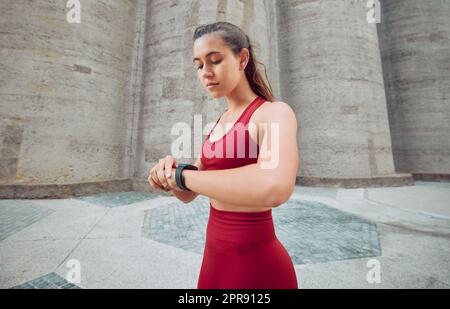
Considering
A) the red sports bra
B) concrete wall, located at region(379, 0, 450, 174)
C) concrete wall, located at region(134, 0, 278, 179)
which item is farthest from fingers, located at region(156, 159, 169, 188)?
concrete wall, located at region(379, 0, 450, 174)

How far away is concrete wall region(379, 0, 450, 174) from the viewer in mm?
10484

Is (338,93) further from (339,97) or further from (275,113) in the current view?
(275,113)

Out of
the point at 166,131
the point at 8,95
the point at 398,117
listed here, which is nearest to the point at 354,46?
the point at 398,117

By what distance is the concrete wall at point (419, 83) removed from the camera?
10.5 metres

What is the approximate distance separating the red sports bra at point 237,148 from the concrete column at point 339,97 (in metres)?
8.18

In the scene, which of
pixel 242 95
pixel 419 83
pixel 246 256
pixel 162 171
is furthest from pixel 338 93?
pixel 162 171

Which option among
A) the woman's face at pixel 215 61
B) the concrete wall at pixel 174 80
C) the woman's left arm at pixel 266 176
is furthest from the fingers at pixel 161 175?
the concrete wall at pixel 174 80

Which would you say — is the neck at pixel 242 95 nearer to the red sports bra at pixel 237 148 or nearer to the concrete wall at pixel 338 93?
the red sports bra at pixel 237 148

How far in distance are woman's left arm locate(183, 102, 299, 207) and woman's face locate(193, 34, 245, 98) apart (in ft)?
1.02

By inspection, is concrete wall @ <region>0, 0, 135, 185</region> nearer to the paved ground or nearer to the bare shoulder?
the paved ground

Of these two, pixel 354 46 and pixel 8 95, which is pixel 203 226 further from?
pixel 354 46

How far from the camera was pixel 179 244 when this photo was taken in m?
2.96

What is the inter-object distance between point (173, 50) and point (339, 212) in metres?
6.44

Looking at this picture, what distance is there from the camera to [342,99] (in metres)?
8.54
